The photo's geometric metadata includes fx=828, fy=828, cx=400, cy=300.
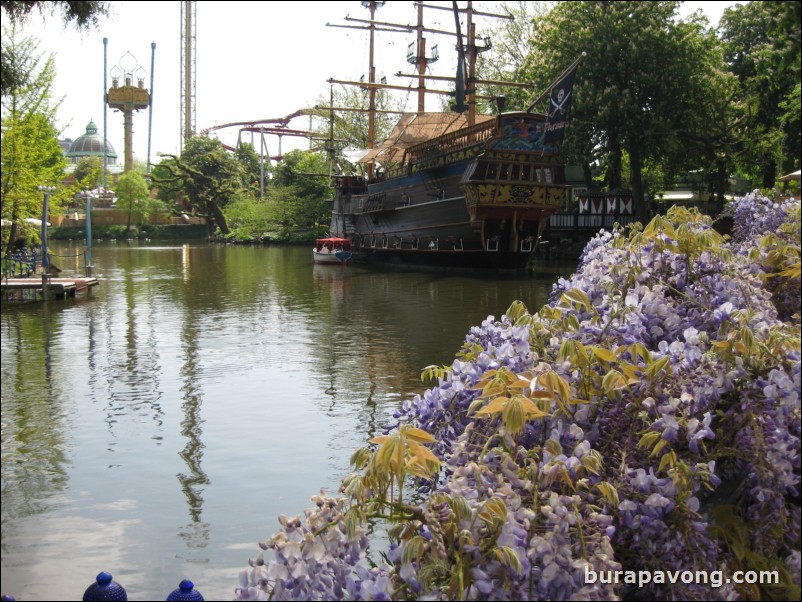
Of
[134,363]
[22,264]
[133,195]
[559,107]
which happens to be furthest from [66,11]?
[133,195]

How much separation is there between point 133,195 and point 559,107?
226 ft

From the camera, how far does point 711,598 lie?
2.86m

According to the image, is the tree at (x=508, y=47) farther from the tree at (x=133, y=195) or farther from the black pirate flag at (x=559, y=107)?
the tree at (x=133, y=195)

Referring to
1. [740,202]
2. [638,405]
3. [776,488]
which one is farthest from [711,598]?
[740,202]

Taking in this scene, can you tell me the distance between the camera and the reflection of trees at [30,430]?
673cm

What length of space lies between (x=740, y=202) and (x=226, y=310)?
16846 millimetres

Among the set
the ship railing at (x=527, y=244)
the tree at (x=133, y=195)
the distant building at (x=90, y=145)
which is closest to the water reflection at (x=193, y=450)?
the ship railing at (x=527, y=244)

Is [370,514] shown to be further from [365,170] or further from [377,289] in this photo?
[365,170]

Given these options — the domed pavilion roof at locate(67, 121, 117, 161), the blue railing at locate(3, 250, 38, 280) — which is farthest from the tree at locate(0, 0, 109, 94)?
the domed pavilion roof at locate(67, 121, 117, 161)

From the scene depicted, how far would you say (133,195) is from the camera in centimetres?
9131

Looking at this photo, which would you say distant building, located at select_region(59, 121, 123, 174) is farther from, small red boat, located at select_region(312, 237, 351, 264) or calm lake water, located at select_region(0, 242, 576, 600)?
calm lake water, located at select_region(0, 242, 576, 600)

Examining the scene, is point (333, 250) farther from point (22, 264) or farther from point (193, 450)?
point (193, 450)

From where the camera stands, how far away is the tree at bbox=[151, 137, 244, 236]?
276 feet

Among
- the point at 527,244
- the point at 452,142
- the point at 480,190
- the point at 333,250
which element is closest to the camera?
the point at 480,190
